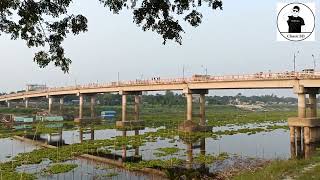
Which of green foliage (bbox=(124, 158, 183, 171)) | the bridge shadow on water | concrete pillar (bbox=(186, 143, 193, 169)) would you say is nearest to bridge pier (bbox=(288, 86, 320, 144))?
the bridge shadow on water

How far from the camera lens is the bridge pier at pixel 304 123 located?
40188mm

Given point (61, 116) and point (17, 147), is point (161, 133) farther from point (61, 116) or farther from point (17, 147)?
point (61, 116)

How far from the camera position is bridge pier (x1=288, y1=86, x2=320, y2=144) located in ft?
132

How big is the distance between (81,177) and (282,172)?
1390 cm

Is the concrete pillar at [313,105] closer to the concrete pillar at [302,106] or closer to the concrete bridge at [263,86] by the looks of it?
the concrete bridge at [263,86]

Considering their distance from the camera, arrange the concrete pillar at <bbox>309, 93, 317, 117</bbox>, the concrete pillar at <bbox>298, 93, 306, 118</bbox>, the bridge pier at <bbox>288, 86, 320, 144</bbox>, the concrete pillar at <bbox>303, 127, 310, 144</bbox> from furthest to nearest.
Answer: the concrete pillar at <bbox>309, 93, 317, 117</bbox> < the concrete pillar at <bbox>298, 93, 306, 118</bbox> < the bridge pier at <bbox>288, 86, 320, 144</bbox> < the concrete pillar at <bbox>303, 127, 310, 144</bbox>

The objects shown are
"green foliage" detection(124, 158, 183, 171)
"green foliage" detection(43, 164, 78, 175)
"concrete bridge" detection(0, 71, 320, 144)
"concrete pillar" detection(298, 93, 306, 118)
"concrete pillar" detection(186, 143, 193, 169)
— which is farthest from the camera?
"concrete pillar" detection(298, 93, 306, 118)

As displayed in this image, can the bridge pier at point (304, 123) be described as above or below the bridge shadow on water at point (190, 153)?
above

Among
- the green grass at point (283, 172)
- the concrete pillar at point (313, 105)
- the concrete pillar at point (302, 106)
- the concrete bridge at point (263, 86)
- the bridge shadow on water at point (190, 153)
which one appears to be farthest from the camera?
the concrete pillar at point (313, 105)

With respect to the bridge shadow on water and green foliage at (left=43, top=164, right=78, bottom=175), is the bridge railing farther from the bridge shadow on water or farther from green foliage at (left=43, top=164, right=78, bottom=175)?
green foliage at (left=43, top=164, right=78, bottom=175)

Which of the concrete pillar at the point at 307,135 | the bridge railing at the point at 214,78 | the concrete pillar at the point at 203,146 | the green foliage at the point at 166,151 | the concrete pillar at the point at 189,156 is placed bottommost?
the concrete pillar at the point at 203,146

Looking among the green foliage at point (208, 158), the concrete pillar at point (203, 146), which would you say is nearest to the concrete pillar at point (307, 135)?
the green foliage at point (208, 158)

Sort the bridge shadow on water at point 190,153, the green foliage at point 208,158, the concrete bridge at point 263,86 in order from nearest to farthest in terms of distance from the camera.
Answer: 1. the bridge shadow on water at point 190,153
2. the green foliage at point 208,158
3. the concrete bridge at point 263,86

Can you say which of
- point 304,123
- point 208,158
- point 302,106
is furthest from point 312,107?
point 208,158
